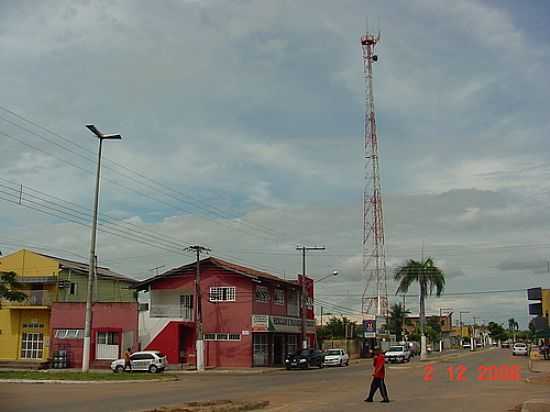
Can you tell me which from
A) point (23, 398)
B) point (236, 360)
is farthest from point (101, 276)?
point (23, 398)

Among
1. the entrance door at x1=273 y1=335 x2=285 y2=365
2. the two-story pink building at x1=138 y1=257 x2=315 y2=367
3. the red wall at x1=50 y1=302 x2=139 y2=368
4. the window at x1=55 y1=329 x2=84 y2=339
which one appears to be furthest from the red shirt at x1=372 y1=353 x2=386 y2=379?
the entrance door at x1=273 y1=335 x2=285 y2=365

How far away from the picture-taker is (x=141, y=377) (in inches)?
1441

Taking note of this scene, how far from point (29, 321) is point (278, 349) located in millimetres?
20855

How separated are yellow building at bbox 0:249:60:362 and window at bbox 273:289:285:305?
18.3 metres

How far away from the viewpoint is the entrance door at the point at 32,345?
5709cm

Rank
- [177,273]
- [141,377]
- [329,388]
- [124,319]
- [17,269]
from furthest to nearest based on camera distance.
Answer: [17,269] → [177,273] → [124,319] → [141,377] → [329,388]

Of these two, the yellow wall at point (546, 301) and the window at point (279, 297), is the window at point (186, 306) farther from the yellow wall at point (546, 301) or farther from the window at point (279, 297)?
the yellow wall at point (546, 301)

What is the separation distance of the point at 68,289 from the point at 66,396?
3750cm

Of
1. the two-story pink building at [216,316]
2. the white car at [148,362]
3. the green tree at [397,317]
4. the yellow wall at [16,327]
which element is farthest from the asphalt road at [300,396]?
the green tree at [397,317]

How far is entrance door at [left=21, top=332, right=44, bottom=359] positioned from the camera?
57.1 meters

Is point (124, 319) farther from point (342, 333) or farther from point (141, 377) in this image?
point (342, 333)

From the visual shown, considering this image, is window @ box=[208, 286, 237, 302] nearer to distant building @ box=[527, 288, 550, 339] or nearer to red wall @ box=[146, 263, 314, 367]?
red wall @ box=[146, 263, 314, 367]

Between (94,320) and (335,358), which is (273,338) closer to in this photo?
(335,358)

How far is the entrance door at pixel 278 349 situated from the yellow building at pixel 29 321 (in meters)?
18.5
